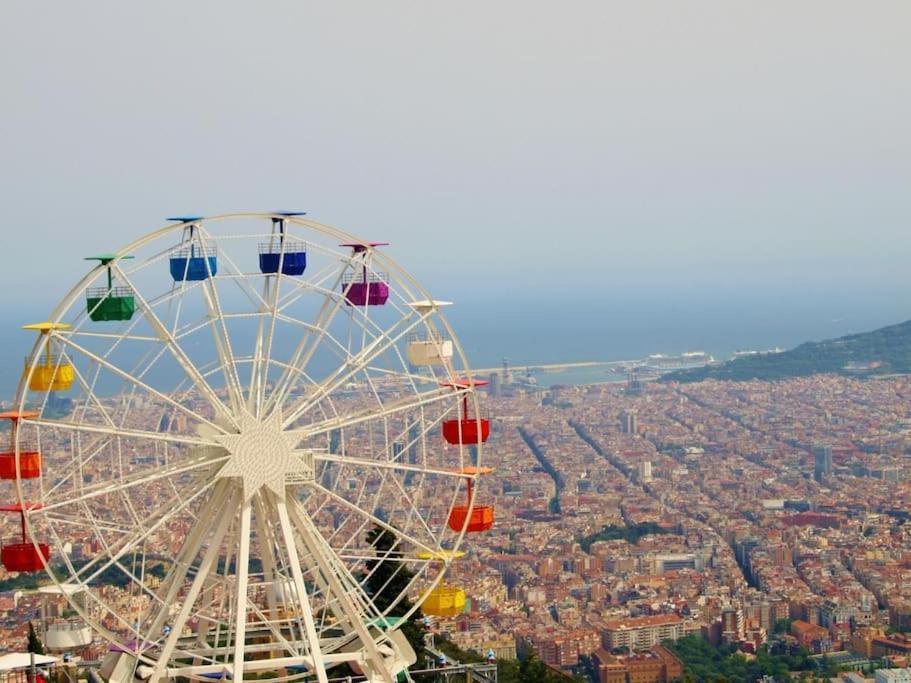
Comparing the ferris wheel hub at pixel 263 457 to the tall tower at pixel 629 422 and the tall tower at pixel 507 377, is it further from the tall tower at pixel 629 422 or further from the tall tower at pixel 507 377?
the tall tower at pixel 507 377

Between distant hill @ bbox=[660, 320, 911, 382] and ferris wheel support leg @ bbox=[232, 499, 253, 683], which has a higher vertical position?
distant hill @ bbox=[660, 320, 911, 382]

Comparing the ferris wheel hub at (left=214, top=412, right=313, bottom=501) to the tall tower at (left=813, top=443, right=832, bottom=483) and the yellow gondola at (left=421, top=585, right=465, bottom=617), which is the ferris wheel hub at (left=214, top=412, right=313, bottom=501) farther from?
the tall tower at (left=813, top=443, right=832, bottom=483)

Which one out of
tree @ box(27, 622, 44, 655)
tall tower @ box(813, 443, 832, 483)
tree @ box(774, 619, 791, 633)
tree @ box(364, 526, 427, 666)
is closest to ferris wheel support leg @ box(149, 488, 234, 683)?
tree @ box(27, 622, 44, 655)

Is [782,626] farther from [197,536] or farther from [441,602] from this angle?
[197,536]

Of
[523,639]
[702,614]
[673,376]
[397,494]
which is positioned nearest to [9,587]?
[523,639]

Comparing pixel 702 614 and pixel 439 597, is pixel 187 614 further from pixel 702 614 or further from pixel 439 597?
pixel 702 614

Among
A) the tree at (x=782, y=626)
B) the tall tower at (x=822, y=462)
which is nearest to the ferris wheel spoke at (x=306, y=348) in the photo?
the tree at (x=782, y=626)
